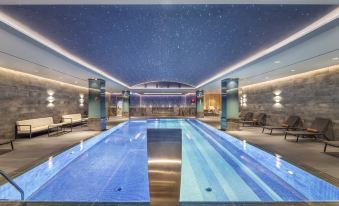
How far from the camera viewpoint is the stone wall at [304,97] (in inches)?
337

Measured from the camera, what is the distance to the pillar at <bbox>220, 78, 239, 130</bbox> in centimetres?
1219

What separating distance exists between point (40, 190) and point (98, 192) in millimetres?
1113

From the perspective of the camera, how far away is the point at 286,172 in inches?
195

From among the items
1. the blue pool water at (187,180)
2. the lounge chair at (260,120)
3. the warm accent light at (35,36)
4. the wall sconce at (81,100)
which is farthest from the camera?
the wall sconce at (81,100)

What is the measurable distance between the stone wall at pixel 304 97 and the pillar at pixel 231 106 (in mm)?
2825

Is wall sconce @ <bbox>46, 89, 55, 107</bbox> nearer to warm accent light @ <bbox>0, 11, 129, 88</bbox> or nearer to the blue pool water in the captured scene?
warm accent light @ <bbox>0, 11, 129, 88</bbox>

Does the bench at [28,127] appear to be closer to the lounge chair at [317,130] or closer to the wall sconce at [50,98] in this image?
the wall sconce at [50,98]

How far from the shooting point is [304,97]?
10516mm

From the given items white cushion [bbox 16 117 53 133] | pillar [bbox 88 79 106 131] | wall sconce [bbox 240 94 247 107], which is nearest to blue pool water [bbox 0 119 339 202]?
white cushion [bbox 16 117 53 133]

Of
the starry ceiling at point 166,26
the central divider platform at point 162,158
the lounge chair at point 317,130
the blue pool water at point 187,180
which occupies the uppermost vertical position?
the starry ceiling at point 166,26

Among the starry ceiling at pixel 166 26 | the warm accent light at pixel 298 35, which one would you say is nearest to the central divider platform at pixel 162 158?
the starry ceiling at pixel 166 26

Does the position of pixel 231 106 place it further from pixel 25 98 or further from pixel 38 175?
pixel 25 98

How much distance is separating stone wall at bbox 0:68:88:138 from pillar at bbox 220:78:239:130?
10488 mm

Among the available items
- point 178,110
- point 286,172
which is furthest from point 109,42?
point 178,110
